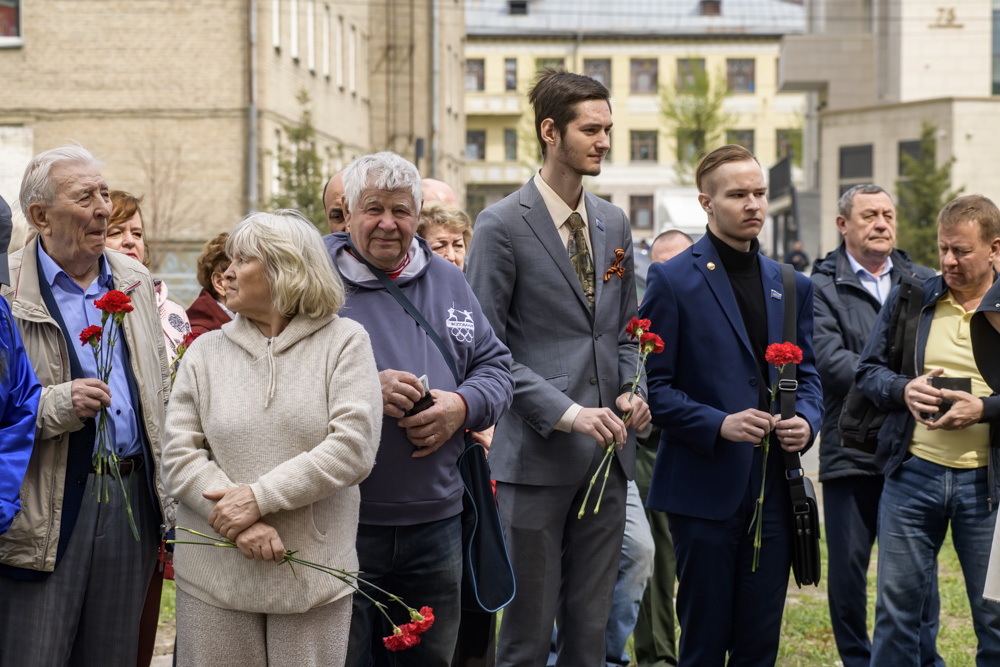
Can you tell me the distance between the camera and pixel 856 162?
39.2 metres

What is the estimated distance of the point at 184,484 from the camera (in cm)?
352

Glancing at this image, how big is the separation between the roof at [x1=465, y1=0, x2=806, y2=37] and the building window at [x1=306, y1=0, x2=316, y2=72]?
40797mm

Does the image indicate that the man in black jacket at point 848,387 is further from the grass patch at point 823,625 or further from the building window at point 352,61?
the building window at point 352,61

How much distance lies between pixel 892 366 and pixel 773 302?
2.94ft

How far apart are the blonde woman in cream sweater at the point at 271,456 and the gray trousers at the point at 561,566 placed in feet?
3.25

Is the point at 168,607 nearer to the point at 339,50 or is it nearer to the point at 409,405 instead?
the point at 409,405

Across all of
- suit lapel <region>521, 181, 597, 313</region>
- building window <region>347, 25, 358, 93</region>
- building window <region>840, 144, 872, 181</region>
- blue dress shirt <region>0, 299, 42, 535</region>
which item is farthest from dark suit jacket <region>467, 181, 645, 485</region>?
building window <region>840, 144, 872, 181</region>

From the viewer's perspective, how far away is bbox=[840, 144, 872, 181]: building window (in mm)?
38750

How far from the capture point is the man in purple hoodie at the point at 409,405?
4.00 metres

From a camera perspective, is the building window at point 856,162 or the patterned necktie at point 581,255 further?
the building window at point 856,162

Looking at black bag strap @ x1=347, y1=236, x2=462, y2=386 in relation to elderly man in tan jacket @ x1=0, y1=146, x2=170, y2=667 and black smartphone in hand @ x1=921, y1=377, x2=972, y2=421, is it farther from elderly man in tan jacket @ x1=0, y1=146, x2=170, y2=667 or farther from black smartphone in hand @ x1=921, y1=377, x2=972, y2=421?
black smartphone in hand @ x1=921, y1=377, x2=972, y2=421

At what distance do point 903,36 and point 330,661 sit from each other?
39.8 meters

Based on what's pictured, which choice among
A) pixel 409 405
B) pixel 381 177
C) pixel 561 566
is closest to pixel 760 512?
pixel 561 566

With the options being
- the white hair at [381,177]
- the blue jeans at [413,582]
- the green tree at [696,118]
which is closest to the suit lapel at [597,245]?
the white hair at [381,177]
